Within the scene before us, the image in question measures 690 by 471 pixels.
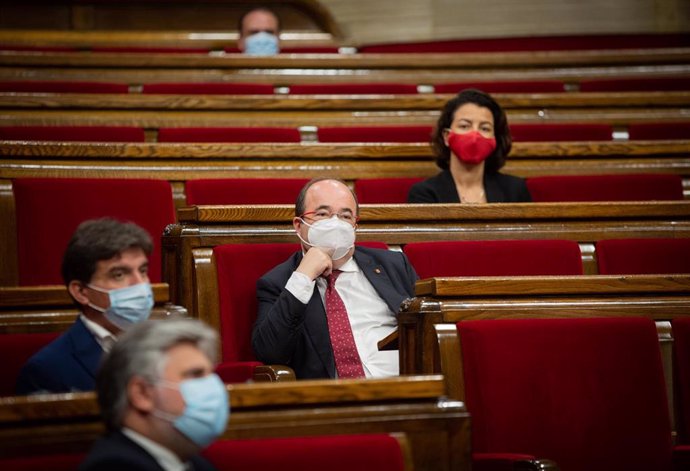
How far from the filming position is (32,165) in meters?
0.99

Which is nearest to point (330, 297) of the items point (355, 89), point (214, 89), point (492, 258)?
point (492, 258)

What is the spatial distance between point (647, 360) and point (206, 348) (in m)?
0.34

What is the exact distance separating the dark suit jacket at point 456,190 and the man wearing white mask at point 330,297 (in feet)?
0.66

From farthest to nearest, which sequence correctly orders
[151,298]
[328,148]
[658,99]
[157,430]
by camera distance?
[658,99]
[328,148]
[151,298]
[157,430]

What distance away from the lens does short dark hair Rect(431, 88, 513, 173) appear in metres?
1.09

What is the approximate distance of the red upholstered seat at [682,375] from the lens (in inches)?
27.1

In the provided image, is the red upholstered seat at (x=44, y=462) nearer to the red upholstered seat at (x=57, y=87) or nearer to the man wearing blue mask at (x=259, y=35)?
the red upholstered seat at (x=57, y=87)

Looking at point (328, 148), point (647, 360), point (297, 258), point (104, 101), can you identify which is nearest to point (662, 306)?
point (647, 360)

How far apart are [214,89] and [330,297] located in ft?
2.46

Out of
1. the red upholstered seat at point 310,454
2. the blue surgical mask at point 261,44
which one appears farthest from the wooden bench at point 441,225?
the blue surgical mask at point 261,44

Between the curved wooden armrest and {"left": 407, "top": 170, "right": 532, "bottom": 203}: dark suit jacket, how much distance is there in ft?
1.18

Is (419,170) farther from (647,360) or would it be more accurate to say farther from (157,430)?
(157,430)

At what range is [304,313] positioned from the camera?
0.77m

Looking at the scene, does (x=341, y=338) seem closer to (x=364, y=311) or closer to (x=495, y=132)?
(x=364, y=311)
